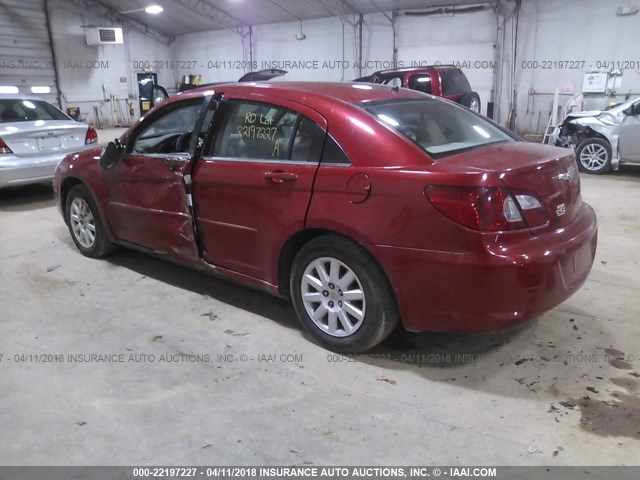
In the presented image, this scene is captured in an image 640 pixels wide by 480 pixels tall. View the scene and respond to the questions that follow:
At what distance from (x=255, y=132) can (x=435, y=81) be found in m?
6.89

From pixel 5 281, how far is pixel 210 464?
2.98 metres

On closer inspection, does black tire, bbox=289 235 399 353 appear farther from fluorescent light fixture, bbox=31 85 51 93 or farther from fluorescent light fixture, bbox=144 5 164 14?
fluorescent light fixture, bbox=31 85 51 93

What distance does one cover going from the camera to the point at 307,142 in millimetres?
2842

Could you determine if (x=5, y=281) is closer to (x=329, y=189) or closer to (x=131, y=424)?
(x=131, y=424)

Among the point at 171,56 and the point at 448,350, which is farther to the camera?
the point at 171,56

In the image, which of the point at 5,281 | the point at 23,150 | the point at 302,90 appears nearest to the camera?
the point at 302,90

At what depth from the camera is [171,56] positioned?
68.4 ft

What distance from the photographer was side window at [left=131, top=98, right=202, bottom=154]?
3615mm

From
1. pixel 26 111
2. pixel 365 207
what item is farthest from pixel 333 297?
pixel 26 111

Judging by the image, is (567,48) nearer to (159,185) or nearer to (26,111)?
(26,111)

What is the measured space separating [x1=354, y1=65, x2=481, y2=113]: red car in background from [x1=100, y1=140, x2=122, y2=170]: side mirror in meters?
6.17

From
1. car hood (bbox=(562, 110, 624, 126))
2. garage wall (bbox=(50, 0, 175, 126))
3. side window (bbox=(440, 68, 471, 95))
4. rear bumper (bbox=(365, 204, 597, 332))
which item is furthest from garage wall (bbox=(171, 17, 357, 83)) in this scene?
rear bumper (bbox=(365, 204, 597, 332))

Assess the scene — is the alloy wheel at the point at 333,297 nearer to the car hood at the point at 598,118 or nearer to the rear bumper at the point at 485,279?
the rear bumper at the point at 485,279

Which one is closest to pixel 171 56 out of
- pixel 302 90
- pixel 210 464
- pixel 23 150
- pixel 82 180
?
pixel 23 150
